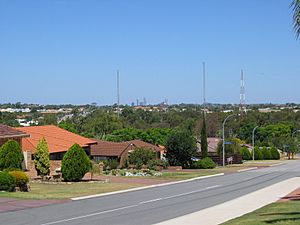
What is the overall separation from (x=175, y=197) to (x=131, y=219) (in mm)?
10378

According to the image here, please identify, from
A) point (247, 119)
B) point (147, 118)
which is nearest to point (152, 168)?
point (247, 119)

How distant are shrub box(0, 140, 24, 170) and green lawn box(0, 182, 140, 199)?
1.81m

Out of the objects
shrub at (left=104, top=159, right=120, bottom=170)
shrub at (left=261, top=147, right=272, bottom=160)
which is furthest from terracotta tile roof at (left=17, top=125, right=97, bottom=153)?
shrub at (left=261, top=147, right=272, bottom=160)

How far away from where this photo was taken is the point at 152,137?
93750 mm

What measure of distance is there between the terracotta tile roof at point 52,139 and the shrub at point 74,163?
7441mm

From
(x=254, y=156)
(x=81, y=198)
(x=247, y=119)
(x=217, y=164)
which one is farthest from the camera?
(x=247, y=119)

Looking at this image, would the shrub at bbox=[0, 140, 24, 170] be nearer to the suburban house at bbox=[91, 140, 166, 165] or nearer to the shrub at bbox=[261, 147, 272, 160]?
the suburban house at bbox=[91, 140, 166, 165]

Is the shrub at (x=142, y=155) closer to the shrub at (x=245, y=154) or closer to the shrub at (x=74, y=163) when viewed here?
the shrub at (x=74, y=163)

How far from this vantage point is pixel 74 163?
39562mm

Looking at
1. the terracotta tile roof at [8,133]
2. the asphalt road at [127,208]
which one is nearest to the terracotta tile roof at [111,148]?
the terracotta tile roof at [8,133]

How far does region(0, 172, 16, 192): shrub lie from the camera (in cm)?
3012

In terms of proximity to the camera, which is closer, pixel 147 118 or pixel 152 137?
pixel 152 137

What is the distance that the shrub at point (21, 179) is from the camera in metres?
31.4

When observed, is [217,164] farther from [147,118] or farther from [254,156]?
[147,118]
